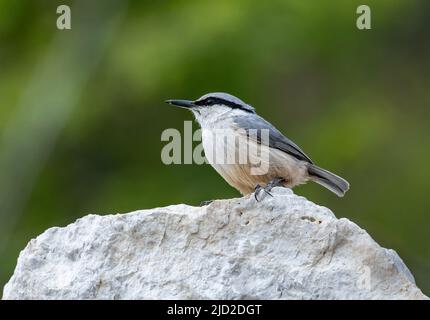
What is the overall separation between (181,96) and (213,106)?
185 inches

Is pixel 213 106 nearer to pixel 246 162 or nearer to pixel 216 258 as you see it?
pixel 246 162

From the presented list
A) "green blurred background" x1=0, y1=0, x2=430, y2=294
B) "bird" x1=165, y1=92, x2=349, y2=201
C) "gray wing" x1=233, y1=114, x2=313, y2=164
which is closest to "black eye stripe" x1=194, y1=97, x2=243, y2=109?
"bird" x1=165, y1=92, x2=349, y2=201

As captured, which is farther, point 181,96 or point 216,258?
point 181,96

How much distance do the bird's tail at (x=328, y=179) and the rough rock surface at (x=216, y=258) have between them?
1787 millimetres

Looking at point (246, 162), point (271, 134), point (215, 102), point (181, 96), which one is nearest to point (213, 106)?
point (215, 102)

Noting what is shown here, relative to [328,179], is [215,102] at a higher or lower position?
higher

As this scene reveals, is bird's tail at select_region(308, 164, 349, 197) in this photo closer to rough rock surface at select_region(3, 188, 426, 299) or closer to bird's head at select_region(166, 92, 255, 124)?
bird's head at select_region(166, 92, 255, 124)

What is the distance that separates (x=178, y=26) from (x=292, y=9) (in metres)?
1.33

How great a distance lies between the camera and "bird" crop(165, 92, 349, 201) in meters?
6.48

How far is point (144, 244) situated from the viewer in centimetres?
510

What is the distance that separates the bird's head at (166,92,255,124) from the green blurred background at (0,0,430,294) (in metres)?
4.04

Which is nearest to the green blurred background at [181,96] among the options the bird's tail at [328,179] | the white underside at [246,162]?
the bird's tail at [328,179]

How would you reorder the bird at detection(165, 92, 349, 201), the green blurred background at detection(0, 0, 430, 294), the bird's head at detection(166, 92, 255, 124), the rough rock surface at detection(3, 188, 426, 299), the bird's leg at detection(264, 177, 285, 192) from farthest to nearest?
1. the green blurred background at detection(0, 0, 430, 294)
2. the bird's head at detection(166, 92, 255, 124)
3. the bird at detection(165, 92, 349, 201)
4. the bird's leg at detection(264, 177, 285, 192)
5. the rough rock surface at detection(3, 188, 426, 299)

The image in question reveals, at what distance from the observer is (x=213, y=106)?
7043 millimetres
